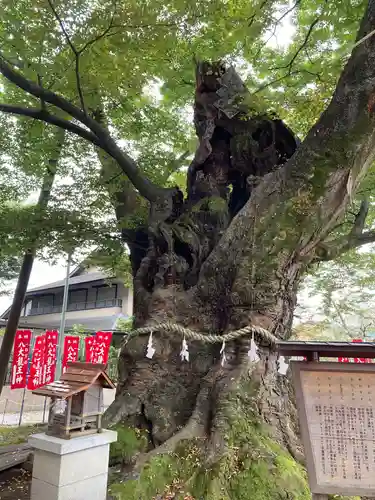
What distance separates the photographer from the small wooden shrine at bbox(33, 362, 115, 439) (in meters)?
3.24

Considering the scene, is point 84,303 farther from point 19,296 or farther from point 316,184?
point 316,184

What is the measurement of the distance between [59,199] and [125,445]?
210 inches

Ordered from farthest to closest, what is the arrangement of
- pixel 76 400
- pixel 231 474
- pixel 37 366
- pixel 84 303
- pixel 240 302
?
pixel 84 303, pixel 37 366, pixel 240 302, pixel 231 474, pixel 76 400

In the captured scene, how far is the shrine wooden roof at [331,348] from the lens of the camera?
2.72 metres

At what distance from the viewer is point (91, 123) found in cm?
590

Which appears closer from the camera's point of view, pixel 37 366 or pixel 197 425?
pixel 197 425

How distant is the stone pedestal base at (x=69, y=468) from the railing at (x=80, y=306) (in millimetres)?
16982

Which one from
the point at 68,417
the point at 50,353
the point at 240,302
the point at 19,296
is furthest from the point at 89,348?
the point at 68,417

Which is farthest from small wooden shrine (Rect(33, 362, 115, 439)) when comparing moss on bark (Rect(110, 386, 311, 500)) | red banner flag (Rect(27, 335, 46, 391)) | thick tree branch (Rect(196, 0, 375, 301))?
red banner flag (Rect(27, 335, 46, 391))

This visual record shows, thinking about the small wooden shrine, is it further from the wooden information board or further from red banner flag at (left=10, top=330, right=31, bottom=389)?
red banner flag at (left=10, top=330, right=31, bottom=389)

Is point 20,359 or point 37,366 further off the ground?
point 20,359

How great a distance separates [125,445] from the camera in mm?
4211

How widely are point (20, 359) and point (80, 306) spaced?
37.2ft

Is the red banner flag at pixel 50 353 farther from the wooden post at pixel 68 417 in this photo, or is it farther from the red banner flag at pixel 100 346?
the wooden post at pixel 68 417
